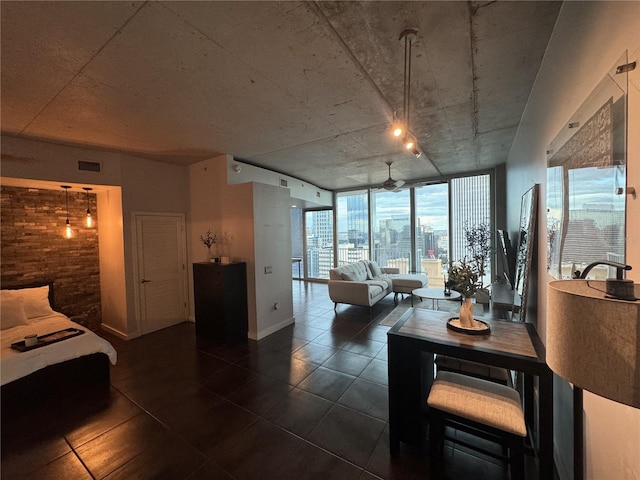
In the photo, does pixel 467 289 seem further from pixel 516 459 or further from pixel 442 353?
pixel 516 459

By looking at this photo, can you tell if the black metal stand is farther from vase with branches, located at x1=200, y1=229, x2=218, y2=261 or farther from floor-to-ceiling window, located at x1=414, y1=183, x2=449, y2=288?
floor-to-ceiling window, located at x1=414, y1=183, x2=449, y2=288

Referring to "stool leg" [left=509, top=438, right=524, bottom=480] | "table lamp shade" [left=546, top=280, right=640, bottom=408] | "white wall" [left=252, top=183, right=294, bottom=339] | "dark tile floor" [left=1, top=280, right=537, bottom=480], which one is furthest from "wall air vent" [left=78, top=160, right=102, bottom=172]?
"stool leg" [left=509, top=438, right=524, bottom=480]

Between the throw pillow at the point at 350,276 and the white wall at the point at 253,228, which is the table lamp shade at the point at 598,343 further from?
the throw pillow at the point at 350,276

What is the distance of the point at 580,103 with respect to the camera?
141 cm

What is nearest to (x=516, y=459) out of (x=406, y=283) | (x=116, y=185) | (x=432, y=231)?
(x=406, y=283)

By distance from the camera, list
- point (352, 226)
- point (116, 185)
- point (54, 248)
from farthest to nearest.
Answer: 1. point (352, 226)
2. point (54, 248)
3. point (116, 185)

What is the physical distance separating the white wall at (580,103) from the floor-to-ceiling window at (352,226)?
18.2ft

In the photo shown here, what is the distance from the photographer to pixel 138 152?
400 centimetres

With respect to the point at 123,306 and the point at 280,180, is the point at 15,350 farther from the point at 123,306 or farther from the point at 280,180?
the point at 280,180

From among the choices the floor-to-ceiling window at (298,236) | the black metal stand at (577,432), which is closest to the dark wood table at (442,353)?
the black metal stand at (577,432)

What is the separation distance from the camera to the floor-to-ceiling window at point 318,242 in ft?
27.5

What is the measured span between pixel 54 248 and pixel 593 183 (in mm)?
6410

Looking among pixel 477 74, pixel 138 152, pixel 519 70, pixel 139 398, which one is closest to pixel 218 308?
pixel 139 398

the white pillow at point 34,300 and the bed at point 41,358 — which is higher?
the white pillow at point 34,300
